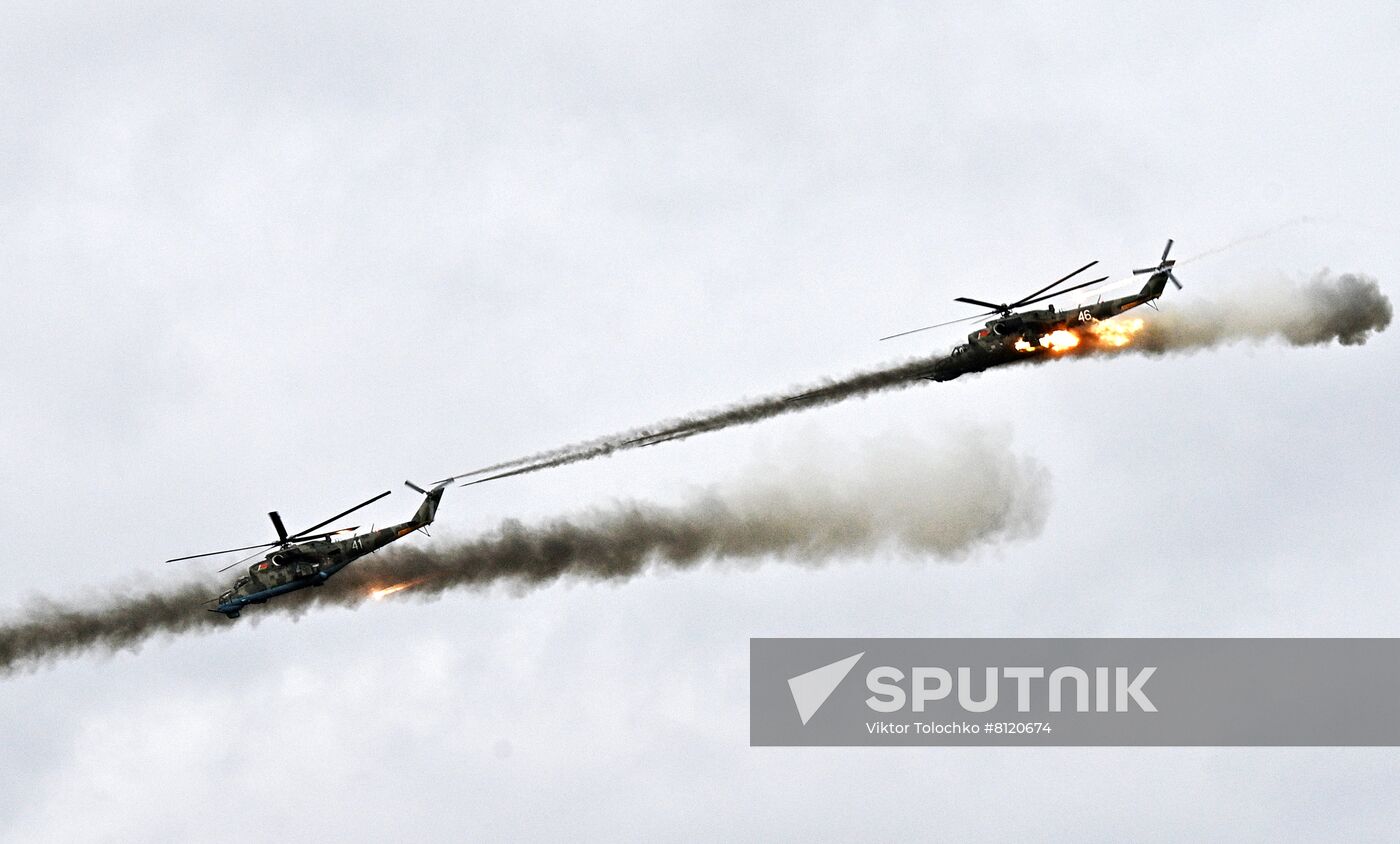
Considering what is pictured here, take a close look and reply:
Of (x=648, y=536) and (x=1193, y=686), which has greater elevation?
(x=648, y=536)

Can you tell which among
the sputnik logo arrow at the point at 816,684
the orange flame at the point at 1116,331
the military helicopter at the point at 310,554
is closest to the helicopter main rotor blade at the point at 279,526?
the military helicopter at the point at 310,554

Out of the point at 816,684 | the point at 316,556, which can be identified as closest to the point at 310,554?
the point at 316,556

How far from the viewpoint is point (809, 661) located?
107m

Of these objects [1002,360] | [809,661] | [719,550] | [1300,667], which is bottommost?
[1300,667]

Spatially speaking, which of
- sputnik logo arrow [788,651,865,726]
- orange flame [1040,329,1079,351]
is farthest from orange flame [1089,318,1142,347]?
sputnik logo arrow [788,651,865,726]

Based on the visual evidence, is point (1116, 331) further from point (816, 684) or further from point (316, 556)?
point (316, 556)

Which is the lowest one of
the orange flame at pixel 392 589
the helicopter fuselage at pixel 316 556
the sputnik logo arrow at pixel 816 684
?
the sputnik logo arrow at pixel 816 684

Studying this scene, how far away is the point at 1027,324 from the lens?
94625 millimetres

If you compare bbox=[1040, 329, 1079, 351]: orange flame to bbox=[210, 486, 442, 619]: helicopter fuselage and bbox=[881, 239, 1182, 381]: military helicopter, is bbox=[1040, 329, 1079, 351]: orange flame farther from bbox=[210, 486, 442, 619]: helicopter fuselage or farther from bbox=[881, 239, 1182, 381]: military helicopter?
bbox=[210, 486, 442, 619]: helicopter fuselage

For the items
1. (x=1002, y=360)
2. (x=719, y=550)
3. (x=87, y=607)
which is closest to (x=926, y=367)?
(x=1002, y=360)

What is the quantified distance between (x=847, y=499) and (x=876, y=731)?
1290 centimetres

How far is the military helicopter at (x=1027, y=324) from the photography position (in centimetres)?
9462

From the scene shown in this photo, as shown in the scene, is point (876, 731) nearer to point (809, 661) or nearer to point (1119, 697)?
point (809, 661)

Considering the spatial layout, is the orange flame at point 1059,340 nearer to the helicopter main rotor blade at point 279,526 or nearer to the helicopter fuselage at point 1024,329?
the helicopter fuselage at point 1024,329
